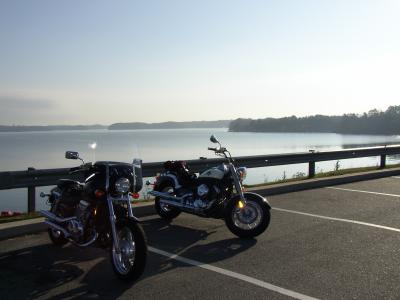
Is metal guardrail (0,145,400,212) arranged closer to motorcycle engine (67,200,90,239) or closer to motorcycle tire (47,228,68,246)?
motorcycle tire (47,228,68,246)

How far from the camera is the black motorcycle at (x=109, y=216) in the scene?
4949 mm

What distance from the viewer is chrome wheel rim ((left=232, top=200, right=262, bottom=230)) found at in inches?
273

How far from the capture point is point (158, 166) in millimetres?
9711

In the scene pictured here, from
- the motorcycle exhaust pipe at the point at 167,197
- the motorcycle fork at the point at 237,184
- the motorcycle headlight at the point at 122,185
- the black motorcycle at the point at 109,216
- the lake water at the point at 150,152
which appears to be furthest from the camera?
the lake water at the point at 150,152

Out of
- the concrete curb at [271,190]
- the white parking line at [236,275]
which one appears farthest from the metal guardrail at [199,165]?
the white parking line at [236,275]

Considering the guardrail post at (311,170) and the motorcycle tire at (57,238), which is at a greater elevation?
the guardrail post at (311,170)

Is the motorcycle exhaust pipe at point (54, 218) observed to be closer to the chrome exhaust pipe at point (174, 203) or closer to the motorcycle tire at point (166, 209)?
the chrome exhaust pipe at point (174, 203)

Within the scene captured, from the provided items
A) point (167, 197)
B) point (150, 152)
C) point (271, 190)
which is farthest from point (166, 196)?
point (150, 152)

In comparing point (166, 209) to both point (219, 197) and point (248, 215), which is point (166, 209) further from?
point (248, 215)

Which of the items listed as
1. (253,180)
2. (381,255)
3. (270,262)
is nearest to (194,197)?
(270,262)

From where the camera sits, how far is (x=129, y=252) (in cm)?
502

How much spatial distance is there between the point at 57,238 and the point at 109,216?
4.92 ft

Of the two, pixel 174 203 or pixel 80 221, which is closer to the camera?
pixel 80 221

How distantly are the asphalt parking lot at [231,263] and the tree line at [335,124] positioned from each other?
57.8m
